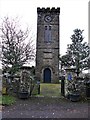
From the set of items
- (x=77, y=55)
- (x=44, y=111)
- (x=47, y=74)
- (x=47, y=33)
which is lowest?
(x=44, y=111)

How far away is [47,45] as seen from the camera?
34.3 meters

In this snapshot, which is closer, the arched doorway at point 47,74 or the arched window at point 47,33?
the arched doorway at point 47,74

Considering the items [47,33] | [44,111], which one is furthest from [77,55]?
[44,111]

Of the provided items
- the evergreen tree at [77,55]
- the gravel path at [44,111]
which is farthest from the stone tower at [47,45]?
the gravel path at [44,111]

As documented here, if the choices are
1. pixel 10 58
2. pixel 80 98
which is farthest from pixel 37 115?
pixel 10 58

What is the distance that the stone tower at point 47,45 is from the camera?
33.9m

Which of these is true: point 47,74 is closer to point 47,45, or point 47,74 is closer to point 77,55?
point 47,45

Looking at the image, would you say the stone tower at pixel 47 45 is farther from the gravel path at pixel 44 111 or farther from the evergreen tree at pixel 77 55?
the gravel path at pixel 44 111

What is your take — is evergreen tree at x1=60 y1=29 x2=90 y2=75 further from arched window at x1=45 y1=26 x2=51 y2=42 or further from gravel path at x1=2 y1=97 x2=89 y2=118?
gravel path at x1=2 y1=97 x2=89 y2=118

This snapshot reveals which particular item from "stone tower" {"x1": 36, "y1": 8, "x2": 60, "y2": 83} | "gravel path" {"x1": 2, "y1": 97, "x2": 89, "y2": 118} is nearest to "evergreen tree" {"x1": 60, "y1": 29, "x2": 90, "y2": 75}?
"stone tower" {"x1": 36, "y1": 8, "x2": 60, "y2": 83}

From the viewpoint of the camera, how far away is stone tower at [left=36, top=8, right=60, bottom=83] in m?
33.9

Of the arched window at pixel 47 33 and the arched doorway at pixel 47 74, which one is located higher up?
the arched window at pixel 47 33

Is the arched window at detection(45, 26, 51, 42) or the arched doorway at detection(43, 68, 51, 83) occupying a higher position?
the arched window at detection(45, 26, 51, 42)

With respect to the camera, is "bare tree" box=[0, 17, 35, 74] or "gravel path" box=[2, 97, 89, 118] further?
"bare tree" box=[0, 17, 35, 74]
